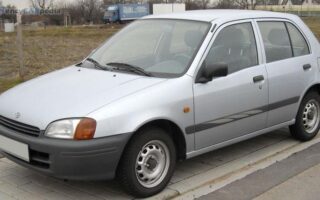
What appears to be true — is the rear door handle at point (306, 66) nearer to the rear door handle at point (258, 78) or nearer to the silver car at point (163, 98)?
the silver car at point (163, 98)

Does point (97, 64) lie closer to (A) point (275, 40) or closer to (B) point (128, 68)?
(B) point (128, 68)

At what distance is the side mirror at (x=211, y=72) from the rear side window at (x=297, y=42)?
1.65 metres

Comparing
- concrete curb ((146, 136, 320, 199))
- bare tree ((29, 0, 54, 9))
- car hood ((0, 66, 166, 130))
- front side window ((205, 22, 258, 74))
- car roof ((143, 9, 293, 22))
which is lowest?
concrete curb ((146, 136, 320, 199))

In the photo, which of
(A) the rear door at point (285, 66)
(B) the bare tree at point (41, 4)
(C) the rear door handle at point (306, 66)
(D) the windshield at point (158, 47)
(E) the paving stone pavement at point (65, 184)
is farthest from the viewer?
(B) the bare tree at point (41, 4)

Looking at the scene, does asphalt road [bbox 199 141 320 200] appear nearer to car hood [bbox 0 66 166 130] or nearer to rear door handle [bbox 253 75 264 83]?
rear door handle [bbox 253 75 264 83]

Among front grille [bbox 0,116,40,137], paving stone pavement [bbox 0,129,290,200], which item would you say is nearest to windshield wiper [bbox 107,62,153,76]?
paving stone pavement [bbox 0,129,290,200]

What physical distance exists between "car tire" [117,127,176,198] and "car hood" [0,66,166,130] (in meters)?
0.44

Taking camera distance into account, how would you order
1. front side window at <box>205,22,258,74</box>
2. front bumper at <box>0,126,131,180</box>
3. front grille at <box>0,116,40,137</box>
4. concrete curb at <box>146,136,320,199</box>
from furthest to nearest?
front side window at <box>205,22,258,74</box>, concrete curb at <box>146,136,320,199</box>, front grille at <box>0,116,40,137</box>, front bumper at <box>0,126,131,180</box>

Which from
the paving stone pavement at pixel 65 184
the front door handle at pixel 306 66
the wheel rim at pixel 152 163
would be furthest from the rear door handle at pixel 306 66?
the wheel rim at pixel 152 163

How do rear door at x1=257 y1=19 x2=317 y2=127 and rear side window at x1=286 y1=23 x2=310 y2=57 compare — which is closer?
rear door at x1=257 y1=19 x2=317 y2=127

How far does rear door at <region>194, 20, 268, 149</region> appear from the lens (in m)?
4.83

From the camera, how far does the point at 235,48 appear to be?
535cm

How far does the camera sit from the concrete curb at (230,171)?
4.62 meters

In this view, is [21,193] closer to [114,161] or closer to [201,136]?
[114,161]
